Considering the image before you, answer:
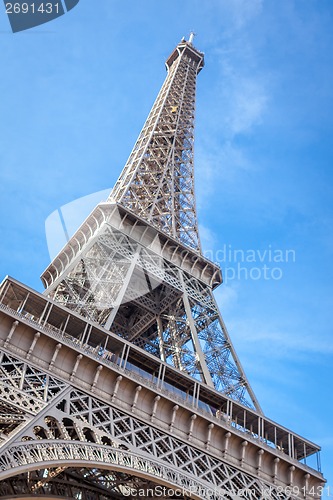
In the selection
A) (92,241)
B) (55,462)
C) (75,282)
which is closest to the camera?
(55,462)

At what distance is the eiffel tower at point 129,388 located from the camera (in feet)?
63.8

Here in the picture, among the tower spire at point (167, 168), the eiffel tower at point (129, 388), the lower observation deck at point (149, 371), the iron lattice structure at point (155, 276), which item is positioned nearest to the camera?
the eiffel tower at point (129, 388)

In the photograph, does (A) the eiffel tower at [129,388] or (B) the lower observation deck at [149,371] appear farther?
(B) the lower observation deck at [149,371]

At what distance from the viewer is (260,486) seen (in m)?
24.2

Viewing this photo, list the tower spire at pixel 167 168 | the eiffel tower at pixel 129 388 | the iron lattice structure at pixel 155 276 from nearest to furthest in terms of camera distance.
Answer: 1. the eiffel tower at pixel 129 388
2. the iron lattice structure at pixel 155 276
3. the tower spire at pixel 167 168

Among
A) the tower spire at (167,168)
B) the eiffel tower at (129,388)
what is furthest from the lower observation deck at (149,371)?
the tower spire at (167,168)

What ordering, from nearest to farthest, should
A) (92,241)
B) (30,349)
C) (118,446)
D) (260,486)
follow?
1. (118,446)
2. (30,349)
3. (260,486)
4. (92,241)

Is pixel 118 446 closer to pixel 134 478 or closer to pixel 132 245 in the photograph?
pixel 134 478

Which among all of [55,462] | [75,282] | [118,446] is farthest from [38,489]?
[75,282]

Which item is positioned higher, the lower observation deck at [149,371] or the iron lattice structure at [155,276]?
the iron lattice structure at [155,276]

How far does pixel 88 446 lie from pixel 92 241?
1523cm

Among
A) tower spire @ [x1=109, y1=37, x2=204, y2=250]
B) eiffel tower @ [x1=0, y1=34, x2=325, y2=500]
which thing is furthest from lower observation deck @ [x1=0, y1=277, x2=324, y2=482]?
tower spire @ [x1=109, y1=37, x2=204, y2=250]

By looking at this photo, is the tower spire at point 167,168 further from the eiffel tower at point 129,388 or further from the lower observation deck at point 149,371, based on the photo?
the lower observation deck at point 149,371

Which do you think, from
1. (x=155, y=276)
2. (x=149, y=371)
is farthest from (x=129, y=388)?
(x=155, y=276)
